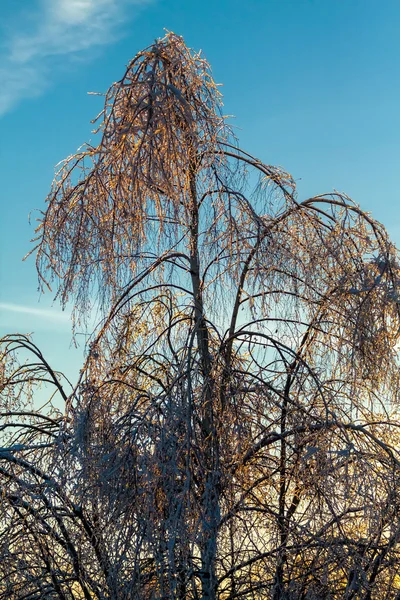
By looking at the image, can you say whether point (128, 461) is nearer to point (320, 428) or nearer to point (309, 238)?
point (320, 428)

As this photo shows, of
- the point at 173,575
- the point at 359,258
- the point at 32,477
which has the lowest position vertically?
the point at 173,575

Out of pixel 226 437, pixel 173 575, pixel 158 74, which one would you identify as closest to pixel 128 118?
pixel 158 74

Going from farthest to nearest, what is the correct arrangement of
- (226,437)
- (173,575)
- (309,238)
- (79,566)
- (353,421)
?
(309,238) → (79,566) → (353,421) → (226,437) → (173,575)

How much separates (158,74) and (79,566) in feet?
13.3

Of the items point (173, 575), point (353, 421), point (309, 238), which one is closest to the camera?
point (173, 575)

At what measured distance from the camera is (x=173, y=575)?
Answer: 4.76 metres

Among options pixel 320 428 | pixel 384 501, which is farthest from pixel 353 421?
pixel 384 501

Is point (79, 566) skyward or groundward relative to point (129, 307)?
groundward

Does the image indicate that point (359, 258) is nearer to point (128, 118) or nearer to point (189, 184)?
point (189, 184)

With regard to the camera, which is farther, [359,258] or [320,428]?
[359,258]

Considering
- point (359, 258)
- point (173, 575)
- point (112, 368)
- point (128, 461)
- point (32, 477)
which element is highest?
point (359, 258)

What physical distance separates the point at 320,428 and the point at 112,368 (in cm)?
183

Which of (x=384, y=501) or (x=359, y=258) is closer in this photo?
(x=384, y=501)

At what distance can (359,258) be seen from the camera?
240 inches
